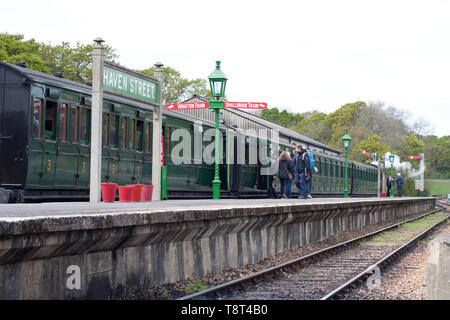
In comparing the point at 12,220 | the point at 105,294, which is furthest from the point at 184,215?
the point at 12,220

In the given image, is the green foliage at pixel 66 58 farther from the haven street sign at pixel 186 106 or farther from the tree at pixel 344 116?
the tree at pixel 344 116

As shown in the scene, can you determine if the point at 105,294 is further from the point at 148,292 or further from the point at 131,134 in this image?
the point at 131,134

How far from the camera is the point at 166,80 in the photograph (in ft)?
236

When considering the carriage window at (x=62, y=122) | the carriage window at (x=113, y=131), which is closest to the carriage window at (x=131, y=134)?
the carriage window at (x=113, y=131)

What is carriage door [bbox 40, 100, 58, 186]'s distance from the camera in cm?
1381

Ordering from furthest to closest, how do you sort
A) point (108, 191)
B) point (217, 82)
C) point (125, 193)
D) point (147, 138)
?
point (217, 82), point (147, 138), point (125, 193), point (108, 191)

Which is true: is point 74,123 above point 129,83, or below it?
below

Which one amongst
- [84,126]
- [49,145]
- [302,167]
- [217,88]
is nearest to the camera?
[49,145]

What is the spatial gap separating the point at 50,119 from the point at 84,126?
118cm

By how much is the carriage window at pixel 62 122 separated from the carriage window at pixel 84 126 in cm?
64

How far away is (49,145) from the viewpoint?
13953 mm

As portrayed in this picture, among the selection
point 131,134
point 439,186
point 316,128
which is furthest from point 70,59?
point 439,186

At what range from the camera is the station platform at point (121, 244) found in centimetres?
548

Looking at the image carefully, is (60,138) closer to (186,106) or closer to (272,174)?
(186,106)
